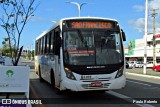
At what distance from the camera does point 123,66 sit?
12.2 meters

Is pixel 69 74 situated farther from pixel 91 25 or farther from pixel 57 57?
pixel 91 25

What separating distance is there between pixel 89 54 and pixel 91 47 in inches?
11.0

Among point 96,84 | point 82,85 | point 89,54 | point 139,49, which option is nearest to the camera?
point 82,85

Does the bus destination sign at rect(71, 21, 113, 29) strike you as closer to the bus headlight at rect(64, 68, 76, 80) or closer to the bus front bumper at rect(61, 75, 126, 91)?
the bus headlight at rect(64, 68, 76, 80)

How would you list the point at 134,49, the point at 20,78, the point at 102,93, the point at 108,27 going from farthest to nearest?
the point at 134,49 < the point at 102,93 < the point at 108,27 < the point at 20,78

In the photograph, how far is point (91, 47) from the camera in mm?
12023

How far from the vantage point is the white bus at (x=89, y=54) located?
1162 cm

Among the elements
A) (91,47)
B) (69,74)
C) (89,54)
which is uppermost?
(91,47)

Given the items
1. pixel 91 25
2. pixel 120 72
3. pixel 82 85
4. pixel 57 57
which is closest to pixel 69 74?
pixel 82 85

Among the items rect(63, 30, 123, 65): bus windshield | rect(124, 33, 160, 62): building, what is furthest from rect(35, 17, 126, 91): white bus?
rect(124, 33, 160, 62): building

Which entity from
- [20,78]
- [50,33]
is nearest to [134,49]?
[50,33]

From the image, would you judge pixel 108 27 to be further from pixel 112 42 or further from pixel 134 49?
pixel 134 49

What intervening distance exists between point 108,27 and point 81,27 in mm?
1019

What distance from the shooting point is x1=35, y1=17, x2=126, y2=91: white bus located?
1162 centimetres
